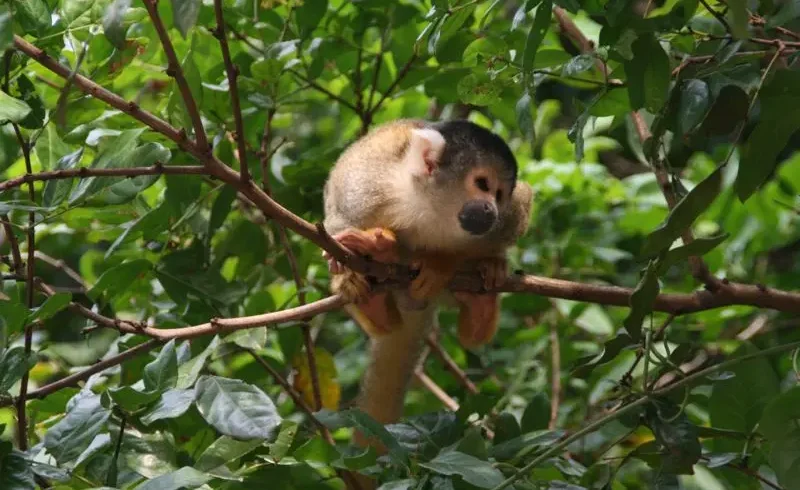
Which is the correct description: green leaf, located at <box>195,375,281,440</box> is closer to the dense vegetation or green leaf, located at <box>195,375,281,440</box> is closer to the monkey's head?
the dense vegetation

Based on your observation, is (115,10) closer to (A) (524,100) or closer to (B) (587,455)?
(A) (524,100)

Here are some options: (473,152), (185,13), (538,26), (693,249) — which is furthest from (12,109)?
(473,152)

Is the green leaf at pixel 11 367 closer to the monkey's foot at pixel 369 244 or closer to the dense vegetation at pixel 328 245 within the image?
the dense vegetation at pixel 328 245

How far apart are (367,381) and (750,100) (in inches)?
50.4

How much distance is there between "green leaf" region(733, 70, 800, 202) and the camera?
146 centimetres

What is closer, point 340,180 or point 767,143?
point 767,143

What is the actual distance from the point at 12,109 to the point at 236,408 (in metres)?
0.54

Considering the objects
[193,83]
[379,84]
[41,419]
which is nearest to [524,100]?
[193,83]

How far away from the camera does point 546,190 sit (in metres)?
3.00

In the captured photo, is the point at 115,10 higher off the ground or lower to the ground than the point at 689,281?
higher

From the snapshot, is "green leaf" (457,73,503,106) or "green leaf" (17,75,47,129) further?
"green leaf" (457,73,503,106)

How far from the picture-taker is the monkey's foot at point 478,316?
237 centimetres

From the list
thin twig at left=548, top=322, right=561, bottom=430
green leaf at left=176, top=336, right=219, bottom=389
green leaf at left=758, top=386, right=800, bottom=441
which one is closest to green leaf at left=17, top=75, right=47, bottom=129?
green leaf at left=176, top=336, right=219, bottom=389

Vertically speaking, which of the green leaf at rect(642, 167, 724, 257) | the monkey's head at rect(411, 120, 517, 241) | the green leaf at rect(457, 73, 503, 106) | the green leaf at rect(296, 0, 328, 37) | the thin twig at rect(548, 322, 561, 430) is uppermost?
the green leaf at rect(296, 0, 328, 37)
